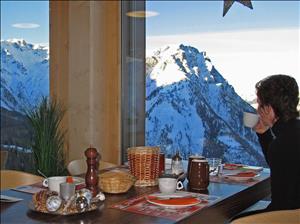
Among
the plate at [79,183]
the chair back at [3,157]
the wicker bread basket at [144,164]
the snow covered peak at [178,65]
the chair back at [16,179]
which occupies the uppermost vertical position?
the snow covered peak at [178,65]

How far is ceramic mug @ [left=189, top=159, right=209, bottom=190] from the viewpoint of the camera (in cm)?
197

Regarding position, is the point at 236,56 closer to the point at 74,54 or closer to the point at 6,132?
the point at 74,54

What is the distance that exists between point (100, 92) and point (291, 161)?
209cm

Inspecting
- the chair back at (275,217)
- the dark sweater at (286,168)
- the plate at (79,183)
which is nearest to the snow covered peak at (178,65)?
the dark sweater at (286,168)

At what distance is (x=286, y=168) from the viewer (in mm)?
2084

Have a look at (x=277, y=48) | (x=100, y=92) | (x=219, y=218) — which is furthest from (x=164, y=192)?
(x=100, y=92)

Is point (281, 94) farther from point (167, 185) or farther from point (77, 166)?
point (77, 166)

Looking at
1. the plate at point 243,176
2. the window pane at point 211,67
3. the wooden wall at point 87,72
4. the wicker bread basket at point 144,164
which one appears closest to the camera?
Answer: the wicker bread basket at point 144,164

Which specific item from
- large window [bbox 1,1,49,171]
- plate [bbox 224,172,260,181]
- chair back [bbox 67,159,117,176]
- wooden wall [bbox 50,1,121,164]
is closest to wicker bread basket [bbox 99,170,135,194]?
plate [bbox 224,172,260,181]

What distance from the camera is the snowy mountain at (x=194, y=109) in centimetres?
344

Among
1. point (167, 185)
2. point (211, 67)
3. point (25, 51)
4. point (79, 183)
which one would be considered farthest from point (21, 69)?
point (167, 185)

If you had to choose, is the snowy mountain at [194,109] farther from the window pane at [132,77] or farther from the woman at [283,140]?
the woman at [283,140]

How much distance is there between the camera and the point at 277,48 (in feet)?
10.7

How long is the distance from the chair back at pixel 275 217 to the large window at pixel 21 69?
2.69m
